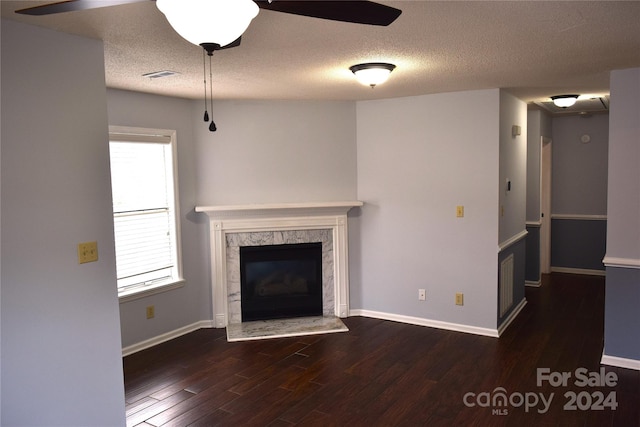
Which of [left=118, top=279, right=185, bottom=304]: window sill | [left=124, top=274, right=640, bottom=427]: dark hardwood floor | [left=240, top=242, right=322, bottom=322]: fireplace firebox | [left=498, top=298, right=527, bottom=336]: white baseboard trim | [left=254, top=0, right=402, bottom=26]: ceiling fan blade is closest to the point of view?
[left=254, top=0, right=402, bottom=26]: ceiling fan blade

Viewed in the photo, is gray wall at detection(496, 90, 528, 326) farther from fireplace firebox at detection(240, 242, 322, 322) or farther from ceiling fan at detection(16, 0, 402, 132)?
ceiling fan at detection(16, 0, 402, 132)

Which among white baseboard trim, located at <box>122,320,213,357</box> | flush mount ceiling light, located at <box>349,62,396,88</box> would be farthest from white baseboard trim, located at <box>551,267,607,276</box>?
flush mount ceiling light, located at <box>349,62,396,88</box>

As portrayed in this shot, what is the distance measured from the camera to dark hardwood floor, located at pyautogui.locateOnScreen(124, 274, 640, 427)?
3.25m

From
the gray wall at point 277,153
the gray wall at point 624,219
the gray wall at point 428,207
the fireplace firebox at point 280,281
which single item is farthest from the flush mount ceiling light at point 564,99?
the fireplace firebox at point 280,281

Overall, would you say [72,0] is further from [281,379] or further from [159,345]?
[159,345]

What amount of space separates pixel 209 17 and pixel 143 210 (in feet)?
11.3

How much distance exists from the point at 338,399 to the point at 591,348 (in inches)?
93.6

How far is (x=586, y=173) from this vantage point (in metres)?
7.12

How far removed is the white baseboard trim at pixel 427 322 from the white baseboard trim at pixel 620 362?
3.11 ft

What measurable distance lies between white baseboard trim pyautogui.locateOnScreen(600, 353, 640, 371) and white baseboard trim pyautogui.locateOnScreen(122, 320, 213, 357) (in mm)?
3565

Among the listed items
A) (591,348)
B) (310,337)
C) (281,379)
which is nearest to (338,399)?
(281,379)

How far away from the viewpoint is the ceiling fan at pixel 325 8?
1.52 meters

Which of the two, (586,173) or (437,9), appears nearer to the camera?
(437,9)

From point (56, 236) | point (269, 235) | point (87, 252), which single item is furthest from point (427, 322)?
point (56, 236)
